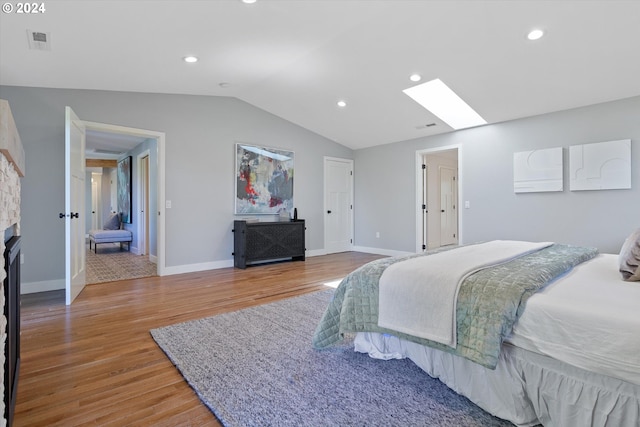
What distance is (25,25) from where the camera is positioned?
2.47 m

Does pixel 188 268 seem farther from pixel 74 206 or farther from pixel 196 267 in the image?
pixel 74 206

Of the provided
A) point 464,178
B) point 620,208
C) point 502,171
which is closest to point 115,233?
point 464,178

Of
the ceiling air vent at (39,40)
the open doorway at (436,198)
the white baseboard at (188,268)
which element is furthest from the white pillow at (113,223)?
the open doorway at (436,198)

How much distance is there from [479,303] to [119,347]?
2.31 meters

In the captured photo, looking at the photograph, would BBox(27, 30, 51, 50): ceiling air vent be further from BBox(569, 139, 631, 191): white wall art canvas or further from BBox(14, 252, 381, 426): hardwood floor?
BBox(569, 139, 631, 191): white wall art canvas

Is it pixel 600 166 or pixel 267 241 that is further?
pixel 267 241

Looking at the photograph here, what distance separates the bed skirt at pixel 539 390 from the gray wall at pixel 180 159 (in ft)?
13.2

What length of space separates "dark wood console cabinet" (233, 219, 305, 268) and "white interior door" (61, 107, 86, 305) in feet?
6.62

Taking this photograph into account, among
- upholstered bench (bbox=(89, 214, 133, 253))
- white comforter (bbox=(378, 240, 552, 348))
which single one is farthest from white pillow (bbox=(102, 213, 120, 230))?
white comforter (bbox=(378, 240, 552, 348))

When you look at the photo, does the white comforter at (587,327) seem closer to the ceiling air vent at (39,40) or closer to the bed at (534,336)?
the bed at (534,336)

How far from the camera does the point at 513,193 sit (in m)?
4.84

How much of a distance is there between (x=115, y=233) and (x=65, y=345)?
508 cm

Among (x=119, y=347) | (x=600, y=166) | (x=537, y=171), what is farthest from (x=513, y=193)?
(x=119, y=347)

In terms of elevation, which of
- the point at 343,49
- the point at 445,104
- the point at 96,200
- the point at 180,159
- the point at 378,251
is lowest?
the point at 378,251
